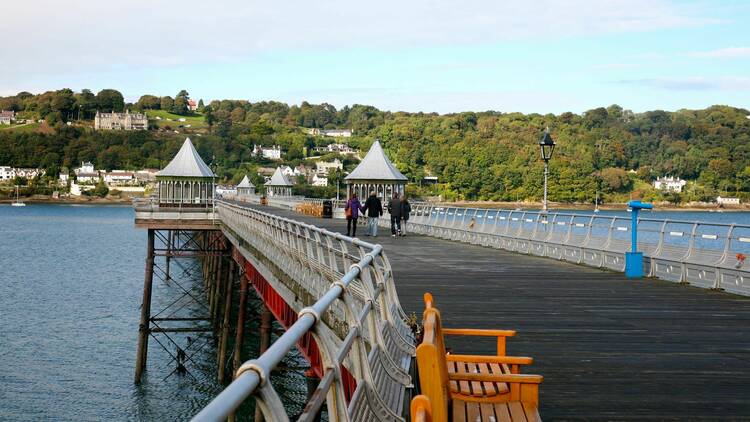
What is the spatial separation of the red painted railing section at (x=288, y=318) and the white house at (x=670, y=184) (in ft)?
535

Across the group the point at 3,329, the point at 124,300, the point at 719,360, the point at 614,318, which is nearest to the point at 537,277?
the point at 614,318

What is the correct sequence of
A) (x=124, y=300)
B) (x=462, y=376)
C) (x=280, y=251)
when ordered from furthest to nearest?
(x=124, y=300)
(x=280, y=251)
(x=462, y=376)

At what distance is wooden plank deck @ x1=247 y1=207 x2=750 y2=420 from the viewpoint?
791 cm

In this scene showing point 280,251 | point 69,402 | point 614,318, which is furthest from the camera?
point 69,402

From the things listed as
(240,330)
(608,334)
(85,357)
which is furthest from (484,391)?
(85,357)

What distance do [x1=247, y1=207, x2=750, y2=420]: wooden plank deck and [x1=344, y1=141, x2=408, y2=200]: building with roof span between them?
29.5 meters

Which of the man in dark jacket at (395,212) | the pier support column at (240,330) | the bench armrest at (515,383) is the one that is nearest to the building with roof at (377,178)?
the man in dark jacket at (395,212)

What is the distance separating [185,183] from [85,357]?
25898 millimetres

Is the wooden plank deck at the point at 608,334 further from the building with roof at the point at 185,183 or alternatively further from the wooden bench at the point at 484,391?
the building with roof at the point at 185,183

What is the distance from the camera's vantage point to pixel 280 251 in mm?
19375

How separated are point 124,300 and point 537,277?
3852cm

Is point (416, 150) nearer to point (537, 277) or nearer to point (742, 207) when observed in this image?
point (742, 207)

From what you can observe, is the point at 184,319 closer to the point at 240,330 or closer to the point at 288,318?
the point at 240,330

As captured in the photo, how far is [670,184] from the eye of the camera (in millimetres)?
191250
